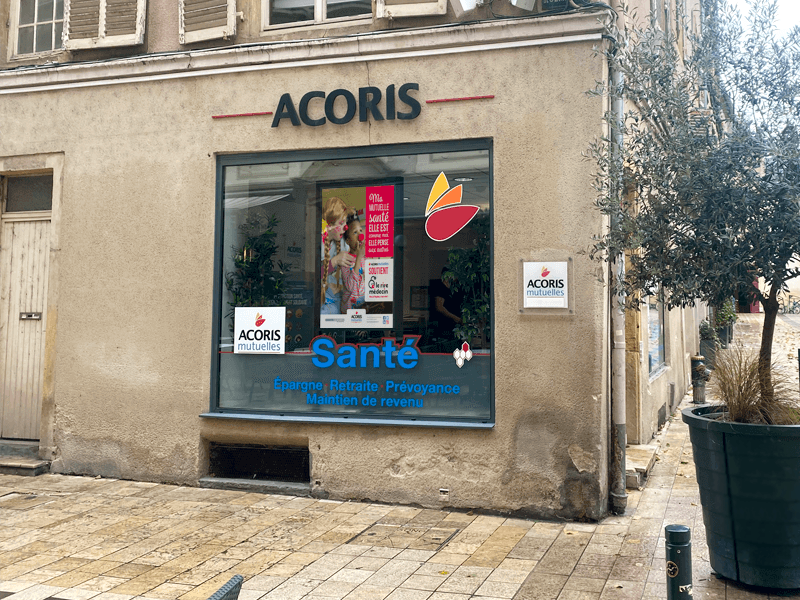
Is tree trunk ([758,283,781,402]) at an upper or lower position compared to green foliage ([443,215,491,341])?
lower

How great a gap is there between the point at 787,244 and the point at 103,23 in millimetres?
7119

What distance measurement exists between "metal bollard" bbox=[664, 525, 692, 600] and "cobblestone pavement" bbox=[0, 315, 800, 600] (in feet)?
4.29

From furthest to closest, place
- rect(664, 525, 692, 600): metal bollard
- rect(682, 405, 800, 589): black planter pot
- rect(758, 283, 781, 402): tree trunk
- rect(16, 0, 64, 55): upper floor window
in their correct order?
rect(16, 0, 64, 55): upper floor window < rect(758, 283, 781, 402): tree trunk < rect(682, 405, 800, 589): black planter pot < rect(664, 525, 692, 600): metal bollard

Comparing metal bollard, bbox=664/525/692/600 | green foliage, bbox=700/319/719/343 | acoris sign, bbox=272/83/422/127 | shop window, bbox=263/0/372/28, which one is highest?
shop window, bbox=263/0/372/28

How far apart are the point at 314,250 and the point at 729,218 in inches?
159

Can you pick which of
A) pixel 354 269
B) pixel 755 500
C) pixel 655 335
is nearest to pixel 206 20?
pixel 354 269

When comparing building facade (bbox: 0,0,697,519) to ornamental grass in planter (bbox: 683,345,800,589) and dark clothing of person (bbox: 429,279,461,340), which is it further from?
ornamental grass in planter (bbox: 683,345,800,589)

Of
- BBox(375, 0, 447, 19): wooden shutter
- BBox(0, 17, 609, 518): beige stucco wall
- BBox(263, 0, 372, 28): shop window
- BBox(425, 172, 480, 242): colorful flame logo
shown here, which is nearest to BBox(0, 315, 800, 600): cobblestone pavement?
BBox(0, 17, 609, 518): beige stucco wall

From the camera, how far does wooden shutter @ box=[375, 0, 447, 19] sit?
7.04 metres

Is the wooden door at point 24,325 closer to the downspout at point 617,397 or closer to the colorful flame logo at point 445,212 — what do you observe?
the colorful flame logo at point 445,212

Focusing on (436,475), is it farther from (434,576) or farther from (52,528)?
(52,528)

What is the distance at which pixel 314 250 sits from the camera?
7.55 metres

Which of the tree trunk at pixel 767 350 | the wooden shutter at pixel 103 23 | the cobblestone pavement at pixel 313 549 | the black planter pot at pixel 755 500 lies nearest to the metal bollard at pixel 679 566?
the cobblestone pavement at pixel 313 549

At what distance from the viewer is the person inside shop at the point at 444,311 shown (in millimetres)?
6988
